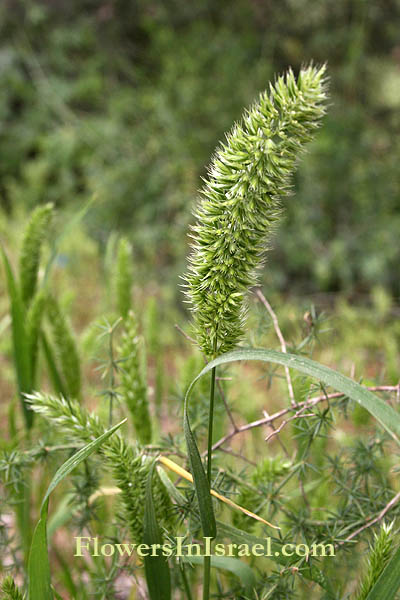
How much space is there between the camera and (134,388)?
91 centimetres

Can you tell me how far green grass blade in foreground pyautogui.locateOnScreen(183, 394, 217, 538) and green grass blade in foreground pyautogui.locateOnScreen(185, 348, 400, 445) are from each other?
0.06 metres

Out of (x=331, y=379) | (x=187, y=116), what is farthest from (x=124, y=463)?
(x=187, y=116)

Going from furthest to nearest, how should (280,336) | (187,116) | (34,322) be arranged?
1. (187,116)
2. (34,322)
3. (280,336)

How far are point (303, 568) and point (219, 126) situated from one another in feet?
8.72

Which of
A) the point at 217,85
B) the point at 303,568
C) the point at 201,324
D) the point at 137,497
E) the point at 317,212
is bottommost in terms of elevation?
the point at 303,568

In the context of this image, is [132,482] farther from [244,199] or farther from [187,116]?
[187,116]

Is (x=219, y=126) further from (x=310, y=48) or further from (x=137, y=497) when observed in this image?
(x=137, y=497)

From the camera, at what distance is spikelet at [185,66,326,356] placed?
23.1 inches

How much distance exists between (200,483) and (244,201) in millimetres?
292

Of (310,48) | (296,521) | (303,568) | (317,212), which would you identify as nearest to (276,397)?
(317,212)

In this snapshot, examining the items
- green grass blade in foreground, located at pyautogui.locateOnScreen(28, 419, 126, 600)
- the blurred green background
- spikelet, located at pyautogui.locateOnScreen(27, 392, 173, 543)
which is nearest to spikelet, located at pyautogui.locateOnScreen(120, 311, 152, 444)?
spikelet, located at pyautogui.locateOnScreen(27, 392, 173, 543)

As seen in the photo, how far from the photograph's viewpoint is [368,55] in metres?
3.36

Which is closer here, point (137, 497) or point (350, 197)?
point (137, 497)

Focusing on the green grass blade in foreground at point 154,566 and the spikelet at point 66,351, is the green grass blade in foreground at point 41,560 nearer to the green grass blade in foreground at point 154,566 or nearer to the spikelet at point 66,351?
the green grass blade in foreground at point 154,566
